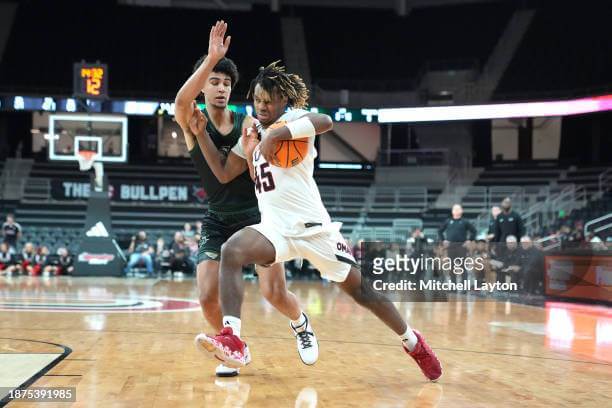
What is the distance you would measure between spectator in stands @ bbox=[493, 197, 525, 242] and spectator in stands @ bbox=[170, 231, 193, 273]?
29.2 ft

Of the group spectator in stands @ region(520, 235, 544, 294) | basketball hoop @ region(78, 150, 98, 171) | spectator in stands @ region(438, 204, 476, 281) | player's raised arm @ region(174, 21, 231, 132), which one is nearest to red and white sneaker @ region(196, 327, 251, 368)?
player's raised arm @ region(174, 21, 231, 132)

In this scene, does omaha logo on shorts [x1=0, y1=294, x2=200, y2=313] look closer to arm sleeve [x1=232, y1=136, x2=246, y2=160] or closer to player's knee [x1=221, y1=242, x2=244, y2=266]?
arm sleeve [x1=232, y1=136, x2=246, y2=160]

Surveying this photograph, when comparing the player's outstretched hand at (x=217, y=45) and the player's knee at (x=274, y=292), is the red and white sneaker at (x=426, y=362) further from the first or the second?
the player's outstretched hand at (x=217, y=45)

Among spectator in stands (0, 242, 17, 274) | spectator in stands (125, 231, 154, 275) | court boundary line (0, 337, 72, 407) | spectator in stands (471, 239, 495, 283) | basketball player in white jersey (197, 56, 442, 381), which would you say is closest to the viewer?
court boundary line (0, 337, 72, 407)

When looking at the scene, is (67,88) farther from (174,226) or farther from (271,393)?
(271,393)

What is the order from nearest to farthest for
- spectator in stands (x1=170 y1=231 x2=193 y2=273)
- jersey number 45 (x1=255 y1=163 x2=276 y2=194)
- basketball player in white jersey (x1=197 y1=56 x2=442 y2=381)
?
basketball player in white jersey (x1=197 y1=56 x2=442 y2=381), jersey number 45 (x1=255 y1=163 x2=276 y2=194), spectator in stands (x1=170 y1=231 x2=193 y2=273)

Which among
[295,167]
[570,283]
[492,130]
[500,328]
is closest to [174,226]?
[492,130]

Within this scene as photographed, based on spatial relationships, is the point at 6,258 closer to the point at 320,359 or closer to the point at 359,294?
the point at 320,359

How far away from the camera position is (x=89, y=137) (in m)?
19.5

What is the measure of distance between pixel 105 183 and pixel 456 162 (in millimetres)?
14232

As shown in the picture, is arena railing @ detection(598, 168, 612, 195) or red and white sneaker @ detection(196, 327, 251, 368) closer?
red and white sneaker @ detection(196, 327, 251, 368)

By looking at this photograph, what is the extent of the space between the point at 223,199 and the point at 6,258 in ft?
52.2

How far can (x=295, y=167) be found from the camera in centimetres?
412

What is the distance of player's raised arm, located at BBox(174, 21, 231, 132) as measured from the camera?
402 cm
